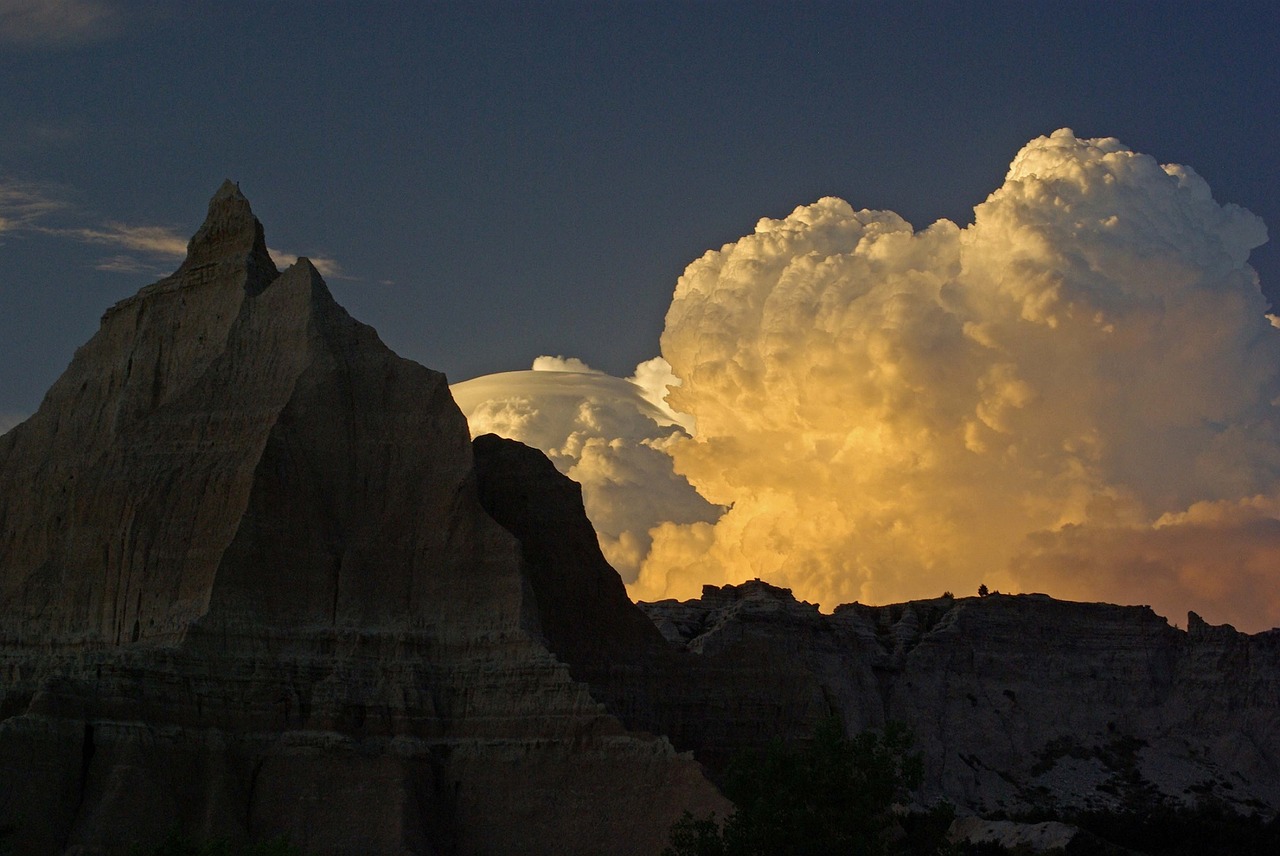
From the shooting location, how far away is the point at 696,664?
94188 millimetres

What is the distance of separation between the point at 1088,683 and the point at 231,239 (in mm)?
75076

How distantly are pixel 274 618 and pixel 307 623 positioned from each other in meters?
1.30

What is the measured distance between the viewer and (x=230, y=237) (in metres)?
91.9

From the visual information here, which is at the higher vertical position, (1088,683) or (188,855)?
(1088,683)

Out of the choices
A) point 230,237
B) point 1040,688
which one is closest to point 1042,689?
point 1040,688

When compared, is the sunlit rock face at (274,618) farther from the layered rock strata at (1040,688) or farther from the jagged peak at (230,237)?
the layered rock strata at (1040,688)

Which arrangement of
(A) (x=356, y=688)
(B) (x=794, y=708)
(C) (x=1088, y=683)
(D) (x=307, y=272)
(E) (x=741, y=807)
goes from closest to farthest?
(E) (x=741, y=807)
(A) (x=356, y=688)
(D) (x=307, y=272)
(B) (x=794, y=708)
(C) (x=1088, y=683)

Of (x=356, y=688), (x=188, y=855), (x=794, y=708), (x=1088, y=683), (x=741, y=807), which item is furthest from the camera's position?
(x=1088, y=683)

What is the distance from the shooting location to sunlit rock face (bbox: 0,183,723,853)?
7519 centimetres

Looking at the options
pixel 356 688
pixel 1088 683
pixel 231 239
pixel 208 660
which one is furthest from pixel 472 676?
pixel 1088 683

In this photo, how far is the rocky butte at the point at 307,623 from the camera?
75.4 m

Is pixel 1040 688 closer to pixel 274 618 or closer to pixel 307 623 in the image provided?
pixel 307 623

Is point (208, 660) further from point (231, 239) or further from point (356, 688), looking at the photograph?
point (231, 239)

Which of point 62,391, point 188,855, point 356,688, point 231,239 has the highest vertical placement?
point 231,239
